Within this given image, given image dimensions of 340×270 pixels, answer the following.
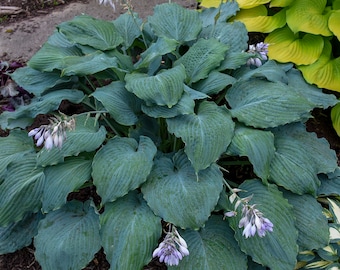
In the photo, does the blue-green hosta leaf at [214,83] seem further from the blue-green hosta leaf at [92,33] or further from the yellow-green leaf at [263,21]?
the yellow-green leaf at [263,21]

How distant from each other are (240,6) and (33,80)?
1.65 metres

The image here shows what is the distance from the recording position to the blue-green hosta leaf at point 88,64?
2.54 meters

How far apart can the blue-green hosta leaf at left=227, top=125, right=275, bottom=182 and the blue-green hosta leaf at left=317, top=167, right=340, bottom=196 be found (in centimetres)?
45

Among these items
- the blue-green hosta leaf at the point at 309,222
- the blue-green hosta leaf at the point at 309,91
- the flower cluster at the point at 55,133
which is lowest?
the blue-green hosta leaf at the point at 309,222

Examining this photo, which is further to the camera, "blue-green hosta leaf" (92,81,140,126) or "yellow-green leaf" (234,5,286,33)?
"yellow-green leaf" (234,5,286,33)

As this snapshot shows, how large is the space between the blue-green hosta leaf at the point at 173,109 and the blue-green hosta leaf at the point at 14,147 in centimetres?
76

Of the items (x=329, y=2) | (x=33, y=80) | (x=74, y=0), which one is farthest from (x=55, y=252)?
(x=74, y=0)

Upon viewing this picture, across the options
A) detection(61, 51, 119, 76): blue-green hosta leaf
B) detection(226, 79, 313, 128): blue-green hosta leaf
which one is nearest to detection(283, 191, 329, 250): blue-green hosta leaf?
detection(226, 79, 313, 128): blue-green hosta leaf

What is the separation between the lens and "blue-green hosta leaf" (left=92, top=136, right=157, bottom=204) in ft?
7.22

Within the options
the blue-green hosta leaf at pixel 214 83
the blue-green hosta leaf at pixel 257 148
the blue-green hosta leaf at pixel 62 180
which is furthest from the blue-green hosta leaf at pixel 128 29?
the blue-green hosta leaf at pixel 257 148

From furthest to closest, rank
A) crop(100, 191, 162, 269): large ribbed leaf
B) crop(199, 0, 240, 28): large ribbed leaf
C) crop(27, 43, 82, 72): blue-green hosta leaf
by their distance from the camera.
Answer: crop(199, 0, 240, 28): large ribbed leaf, crop(27, 43, 82, 72): blue-green hosta leaf, crop(100, 191, 162, 269): large ribbed leaf

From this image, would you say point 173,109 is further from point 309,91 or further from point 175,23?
point 309,91

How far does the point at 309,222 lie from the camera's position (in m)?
2.40

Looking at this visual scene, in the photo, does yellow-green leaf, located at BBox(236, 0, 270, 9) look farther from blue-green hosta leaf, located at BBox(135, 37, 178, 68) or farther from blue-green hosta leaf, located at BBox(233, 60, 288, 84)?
blue-green hosta leaf, located at BBox(135, 37, 178, 68)
